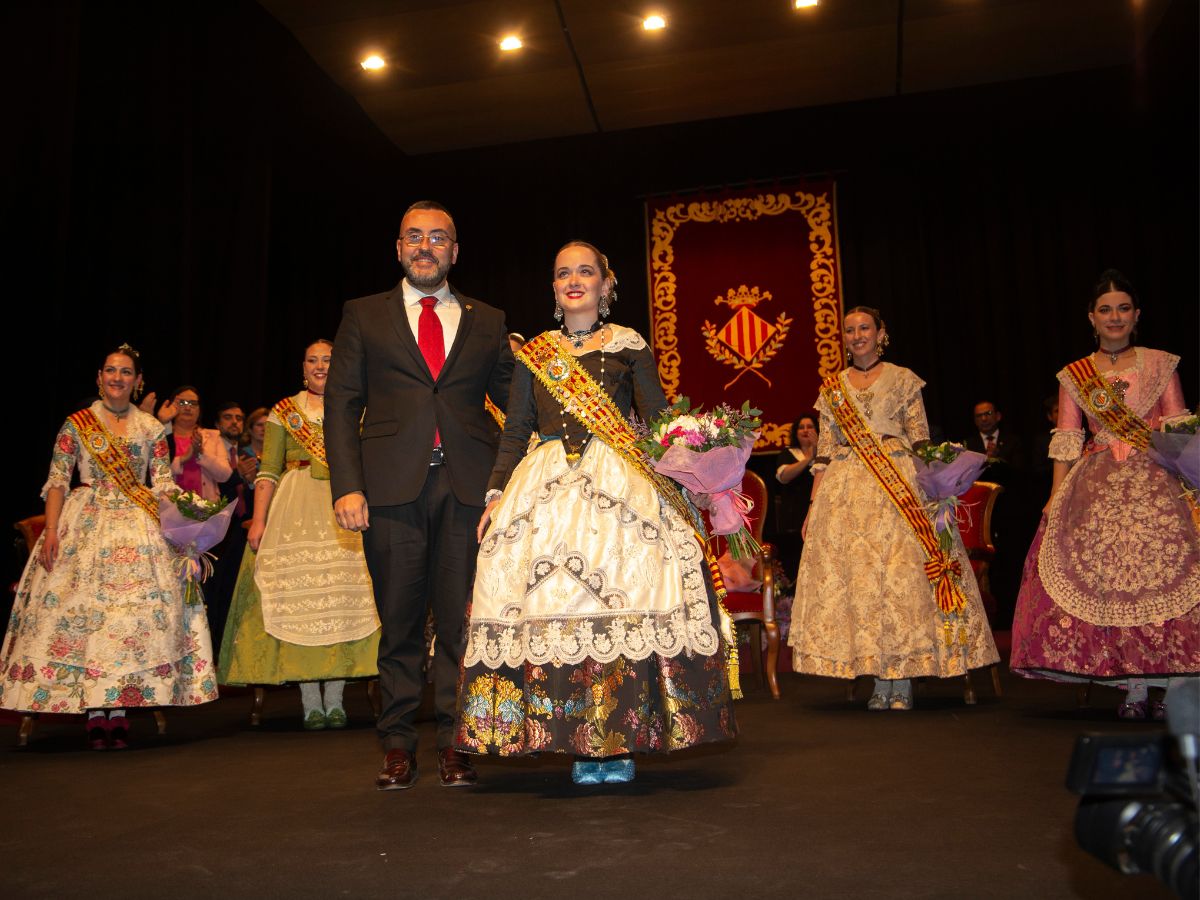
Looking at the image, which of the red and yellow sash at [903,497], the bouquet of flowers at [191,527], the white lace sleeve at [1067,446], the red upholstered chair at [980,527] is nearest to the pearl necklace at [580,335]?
the red and yellow sash at [903,497]

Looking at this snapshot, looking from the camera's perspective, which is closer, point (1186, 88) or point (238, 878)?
point (238, 878)

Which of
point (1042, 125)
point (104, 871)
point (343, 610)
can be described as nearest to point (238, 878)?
point (104, 871)

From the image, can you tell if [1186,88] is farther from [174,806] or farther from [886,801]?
[174,806]

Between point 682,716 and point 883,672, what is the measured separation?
6.19ft

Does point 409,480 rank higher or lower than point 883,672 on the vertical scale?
higher

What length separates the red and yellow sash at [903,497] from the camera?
14.2 feet

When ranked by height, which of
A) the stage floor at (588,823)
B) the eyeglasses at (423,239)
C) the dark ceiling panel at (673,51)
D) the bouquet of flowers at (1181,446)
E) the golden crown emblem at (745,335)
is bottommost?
the stage floor at (588,823)

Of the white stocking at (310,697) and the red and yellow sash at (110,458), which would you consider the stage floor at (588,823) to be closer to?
the white stocking at (310,697)

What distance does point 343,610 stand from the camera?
4535 millimetres

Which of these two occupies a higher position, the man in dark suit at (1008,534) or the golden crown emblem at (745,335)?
the golden crown emblem at (745,335)

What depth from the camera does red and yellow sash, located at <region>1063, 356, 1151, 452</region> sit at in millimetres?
4004

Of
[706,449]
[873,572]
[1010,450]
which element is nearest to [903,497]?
[873,572]

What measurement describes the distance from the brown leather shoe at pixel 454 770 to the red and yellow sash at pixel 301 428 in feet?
6.35

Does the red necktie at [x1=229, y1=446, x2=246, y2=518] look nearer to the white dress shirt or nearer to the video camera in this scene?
the white dress shirt
